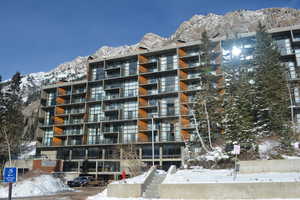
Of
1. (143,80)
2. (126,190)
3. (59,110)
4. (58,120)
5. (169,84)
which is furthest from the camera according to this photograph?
(59,110)

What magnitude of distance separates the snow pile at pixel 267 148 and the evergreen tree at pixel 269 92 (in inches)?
55.5

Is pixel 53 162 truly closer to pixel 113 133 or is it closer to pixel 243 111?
pixel 113 133

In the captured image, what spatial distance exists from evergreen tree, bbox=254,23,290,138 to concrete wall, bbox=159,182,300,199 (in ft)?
48.8

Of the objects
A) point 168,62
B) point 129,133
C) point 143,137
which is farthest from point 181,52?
point 129,133

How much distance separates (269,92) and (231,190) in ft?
91.2

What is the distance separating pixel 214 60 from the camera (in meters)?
55.4

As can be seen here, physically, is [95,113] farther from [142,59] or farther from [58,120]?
[142,59]

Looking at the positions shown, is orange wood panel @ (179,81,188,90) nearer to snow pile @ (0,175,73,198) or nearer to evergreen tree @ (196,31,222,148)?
evergreen tree @ (196,31,222,148)

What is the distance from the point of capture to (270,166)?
20844mm

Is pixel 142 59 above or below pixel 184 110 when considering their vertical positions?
above

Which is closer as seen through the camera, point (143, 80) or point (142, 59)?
point (143, 80)

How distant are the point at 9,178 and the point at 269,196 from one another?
1359 cm

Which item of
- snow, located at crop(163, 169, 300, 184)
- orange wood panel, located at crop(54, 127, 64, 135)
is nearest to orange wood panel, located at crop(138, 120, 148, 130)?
orange wood panel, located at crop(54, 127, 64, 135)

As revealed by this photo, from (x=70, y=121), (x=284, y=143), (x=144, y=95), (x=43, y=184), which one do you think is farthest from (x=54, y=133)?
(x=284, y=143)
